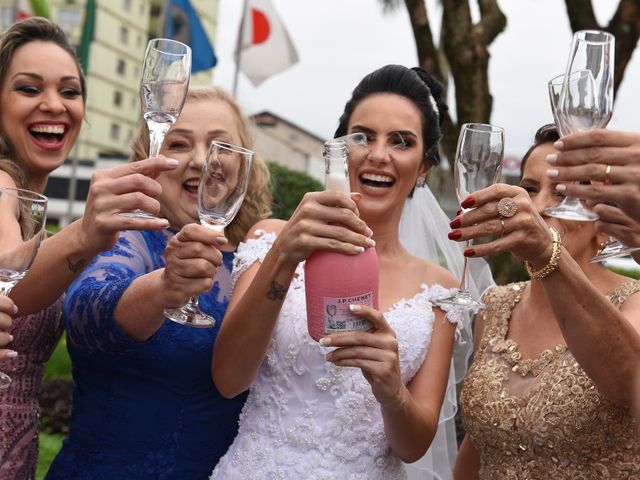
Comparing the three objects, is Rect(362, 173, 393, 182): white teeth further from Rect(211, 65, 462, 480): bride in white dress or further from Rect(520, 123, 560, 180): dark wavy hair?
Rect(520, 123, 560, 180): dark wavy hair

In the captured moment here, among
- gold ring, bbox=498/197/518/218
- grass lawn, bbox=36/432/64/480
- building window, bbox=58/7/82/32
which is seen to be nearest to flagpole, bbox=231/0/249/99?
grass lawn, bbox=36/432/64/480

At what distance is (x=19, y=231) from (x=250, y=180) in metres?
1.64

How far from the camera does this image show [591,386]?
3189 millimetres

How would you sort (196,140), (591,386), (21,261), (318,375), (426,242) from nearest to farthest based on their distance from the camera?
(21,261)
(591,386)
(318,375)
(196,140)
(426,242)

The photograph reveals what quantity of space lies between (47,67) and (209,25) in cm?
7181

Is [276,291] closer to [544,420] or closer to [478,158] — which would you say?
[478,158]

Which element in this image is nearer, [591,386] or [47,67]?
[591,386]

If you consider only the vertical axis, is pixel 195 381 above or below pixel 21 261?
below

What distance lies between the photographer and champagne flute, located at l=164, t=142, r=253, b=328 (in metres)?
2.66

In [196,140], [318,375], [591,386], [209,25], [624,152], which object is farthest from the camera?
[209,25]

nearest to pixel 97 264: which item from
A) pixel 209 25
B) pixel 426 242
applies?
pixel 426 242

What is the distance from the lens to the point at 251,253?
11.2 ft

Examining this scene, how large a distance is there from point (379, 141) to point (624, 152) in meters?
1.49

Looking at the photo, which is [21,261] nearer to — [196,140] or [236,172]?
[236,172]
